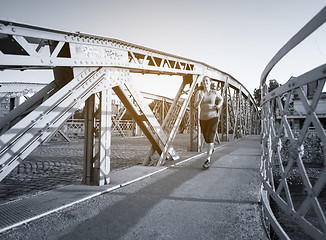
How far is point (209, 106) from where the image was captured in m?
5.90

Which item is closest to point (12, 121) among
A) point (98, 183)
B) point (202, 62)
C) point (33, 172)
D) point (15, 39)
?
point (15, 39)

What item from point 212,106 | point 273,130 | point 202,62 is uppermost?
point 202,62

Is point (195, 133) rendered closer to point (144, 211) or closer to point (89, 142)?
point (89, 142)

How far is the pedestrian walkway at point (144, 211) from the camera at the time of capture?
2289 millimetres

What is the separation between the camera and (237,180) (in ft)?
14.4

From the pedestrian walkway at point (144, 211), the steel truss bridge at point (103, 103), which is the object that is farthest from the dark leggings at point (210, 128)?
the pedestrian walkway at point (144, 211)

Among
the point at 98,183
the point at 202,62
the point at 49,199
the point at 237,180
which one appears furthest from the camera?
the point at 202,62

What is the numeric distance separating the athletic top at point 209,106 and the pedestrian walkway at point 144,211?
77.7 inches

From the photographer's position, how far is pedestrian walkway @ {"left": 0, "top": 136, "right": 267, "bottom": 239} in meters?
2.29

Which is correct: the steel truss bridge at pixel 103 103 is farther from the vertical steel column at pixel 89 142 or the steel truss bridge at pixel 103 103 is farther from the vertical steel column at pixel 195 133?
the vertical steel column at pixel 195 133

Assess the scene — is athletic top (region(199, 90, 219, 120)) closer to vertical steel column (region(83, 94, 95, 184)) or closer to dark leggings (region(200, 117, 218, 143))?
dark leggings (region(200, 117, 218, 143))

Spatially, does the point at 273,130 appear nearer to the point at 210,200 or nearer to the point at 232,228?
the point at 210,200

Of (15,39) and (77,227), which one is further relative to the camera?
(15,39)

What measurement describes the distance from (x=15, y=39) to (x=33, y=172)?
12.7 ft
